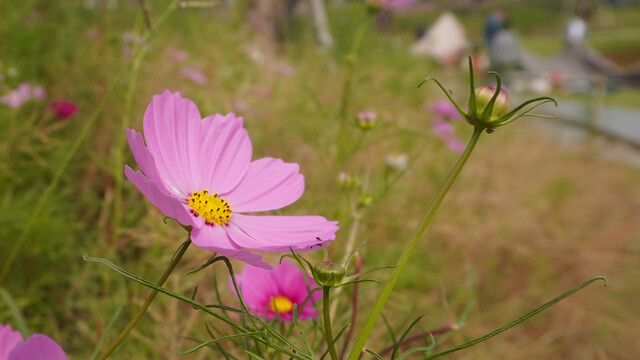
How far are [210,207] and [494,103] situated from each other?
166mm

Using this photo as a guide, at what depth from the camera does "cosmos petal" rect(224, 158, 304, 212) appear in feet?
0.99

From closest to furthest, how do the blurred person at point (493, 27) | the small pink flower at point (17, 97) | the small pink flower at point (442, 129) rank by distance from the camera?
the small pink flower at point (17, 97), the small pink flower at point (442, 129), the blurred person at point (493, 27)

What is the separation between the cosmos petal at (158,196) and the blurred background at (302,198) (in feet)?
0.31

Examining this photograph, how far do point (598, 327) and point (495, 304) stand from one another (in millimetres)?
231

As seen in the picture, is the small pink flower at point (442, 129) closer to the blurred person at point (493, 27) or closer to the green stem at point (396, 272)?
the green stem at point (396, 272)

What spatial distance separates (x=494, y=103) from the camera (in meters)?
0.21

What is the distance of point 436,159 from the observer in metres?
1.54

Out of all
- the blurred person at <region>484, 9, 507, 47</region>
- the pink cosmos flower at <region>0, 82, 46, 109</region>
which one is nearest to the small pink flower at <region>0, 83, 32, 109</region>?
the pink cosmos flower at <region>0, 82, 46, 109</region>

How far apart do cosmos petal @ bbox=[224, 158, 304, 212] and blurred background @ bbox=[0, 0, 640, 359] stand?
98mm

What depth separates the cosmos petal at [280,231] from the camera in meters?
0.23

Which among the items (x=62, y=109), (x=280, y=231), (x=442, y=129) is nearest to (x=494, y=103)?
(x=280, y=231)

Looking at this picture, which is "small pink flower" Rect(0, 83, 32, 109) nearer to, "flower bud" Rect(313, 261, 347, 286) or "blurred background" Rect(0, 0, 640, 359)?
"blurred background" Rect(0, 0, 640, 359)

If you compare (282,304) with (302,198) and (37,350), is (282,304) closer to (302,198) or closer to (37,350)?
(37,350)

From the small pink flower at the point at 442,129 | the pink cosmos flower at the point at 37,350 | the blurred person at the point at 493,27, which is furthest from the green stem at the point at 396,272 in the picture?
the blurred person at the point at 493,27
